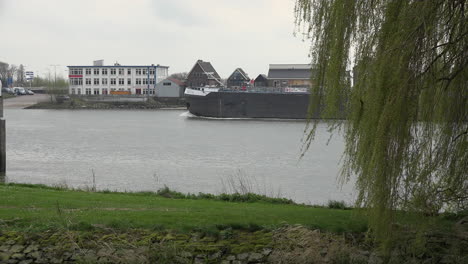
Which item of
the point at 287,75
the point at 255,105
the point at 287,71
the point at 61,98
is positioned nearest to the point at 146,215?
the point at 255,105

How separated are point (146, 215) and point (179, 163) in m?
16.3

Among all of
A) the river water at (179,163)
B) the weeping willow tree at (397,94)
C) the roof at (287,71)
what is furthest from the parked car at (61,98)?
the weeping willow tree at (397,94)

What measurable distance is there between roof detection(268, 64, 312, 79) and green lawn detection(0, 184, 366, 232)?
238 ft

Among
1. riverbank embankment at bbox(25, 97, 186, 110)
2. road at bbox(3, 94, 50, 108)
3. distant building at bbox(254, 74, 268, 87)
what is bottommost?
road at bbox(3, 94, 50, 108)

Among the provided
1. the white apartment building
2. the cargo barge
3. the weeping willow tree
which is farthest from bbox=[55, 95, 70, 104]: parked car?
the weeping willow tree

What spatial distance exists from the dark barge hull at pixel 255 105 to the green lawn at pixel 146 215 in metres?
58.1

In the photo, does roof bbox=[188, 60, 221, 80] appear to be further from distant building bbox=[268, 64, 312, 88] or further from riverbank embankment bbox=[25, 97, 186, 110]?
distant building bbox=[268, 64, 312, 88]

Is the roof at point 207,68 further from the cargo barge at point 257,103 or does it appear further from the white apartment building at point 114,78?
the cargo barge at point 257,103

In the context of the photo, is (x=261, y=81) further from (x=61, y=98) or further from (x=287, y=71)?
(x=61, y=98)

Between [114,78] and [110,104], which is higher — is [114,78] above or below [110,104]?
above

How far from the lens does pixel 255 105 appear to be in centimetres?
6988

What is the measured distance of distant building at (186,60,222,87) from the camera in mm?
93863

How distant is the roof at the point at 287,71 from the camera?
273 ft

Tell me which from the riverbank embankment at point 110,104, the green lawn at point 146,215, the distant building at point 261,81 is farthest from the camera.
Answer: the riverbank embankment at point 110,104
